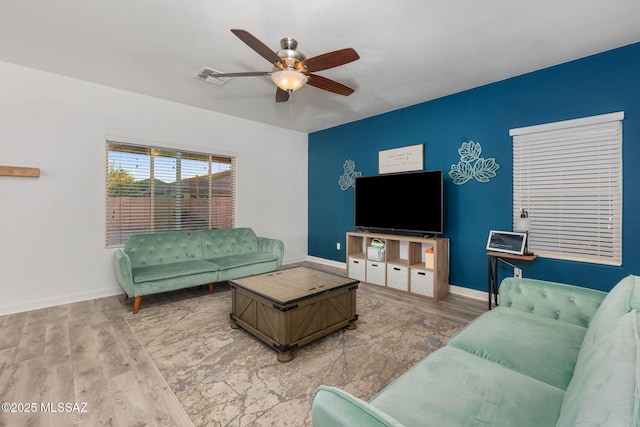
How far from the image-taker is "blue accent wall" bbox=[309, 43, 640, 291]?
268 centimetres

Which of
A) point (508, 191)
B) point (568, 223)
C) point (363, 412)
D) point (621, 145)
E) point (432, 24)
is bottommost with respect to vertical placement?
point (363, 412)

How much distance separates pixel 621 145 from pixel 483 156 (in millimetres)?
1196

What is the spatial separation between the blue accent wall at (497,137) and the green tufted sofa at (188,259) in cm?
178

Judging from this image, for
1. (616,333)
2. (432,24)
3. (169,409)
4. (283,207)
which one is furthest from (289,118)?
(616,333)

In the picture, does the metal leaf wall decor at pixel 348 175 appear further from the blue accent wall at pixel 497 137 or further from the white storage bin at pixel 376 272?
the white storage bin at pixel 376 272

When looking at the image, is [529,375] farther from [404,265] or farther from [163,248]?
[163,248]

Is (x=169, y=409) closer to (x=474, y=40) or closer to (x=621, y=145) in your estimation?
(x=474, y=40)

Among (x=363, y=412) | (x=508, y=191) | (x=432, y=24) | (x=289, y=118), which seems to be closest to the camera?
(x=363, y=412)

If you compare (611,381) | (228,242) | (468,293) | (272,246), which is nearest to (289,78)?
(611,381)

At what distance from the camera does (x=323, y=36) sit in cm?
252

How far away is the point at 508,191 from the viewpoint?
11.1 ft

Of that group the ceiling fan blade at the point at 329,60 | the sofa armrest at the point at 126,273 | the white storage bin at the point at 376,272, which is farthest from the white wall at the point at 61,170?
the white storage bin at the point at 376,272

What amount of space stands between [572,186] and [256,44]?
11.1 feet

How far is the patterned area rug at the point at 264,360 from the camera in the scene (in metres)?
1.72
